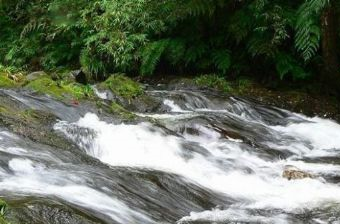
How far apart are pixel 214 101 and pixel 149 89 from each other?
1388mm

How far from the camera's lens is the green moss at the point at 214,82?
921 cm

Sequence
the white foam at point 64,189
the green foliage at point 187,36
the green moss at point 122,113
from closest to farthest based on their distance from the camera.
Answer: the white foam at point 64,189 → the green moss at point 122,113 → the green foliage at point 187,36

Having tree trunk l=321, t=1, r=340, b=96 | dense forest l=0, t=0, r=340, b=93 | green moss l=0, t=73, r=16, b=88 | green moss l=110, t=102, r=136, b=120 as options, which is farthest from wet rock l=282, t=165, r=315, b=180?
tree trunk l=321, t=1, r=340, b=96

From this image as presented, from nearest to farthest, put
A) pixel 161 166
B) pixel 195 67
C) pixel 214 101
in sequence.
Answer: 1. pixel 161 166
2. pixel 214 101
3. pixel 195 67

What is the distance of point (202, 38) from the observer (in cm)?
1020

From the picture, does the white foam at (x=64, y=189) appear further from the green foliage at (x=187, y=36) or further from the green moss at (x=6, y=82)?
the green foliage at (x=187, y=36)

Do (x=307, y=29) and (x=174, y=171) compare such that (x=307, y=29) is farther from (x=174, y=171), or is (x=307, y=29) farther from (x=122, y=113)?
(x=174, y=171)

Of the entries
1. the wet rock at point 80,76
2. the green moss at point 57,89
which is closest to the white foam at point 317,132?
the green moss at point 57,89

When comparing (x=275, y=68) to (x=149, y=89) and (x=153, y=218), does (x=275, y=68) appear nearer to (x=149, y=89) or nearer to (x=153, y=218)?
(x=149, y=89)

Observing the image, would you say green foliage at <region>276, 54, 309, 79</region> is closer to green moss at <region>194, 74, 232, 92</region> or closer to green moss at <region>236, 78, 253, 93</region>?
green moss at <region>236, 78, 253, 93</region>

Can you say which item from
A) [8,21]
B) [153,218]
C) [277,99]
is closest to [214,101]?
[277,99]

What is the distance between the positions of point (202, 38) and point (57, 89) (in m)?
4.02

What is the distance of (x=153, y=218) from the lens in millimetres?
3711

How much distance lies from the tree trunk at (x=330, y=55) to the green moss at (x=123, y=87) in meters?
3.18
